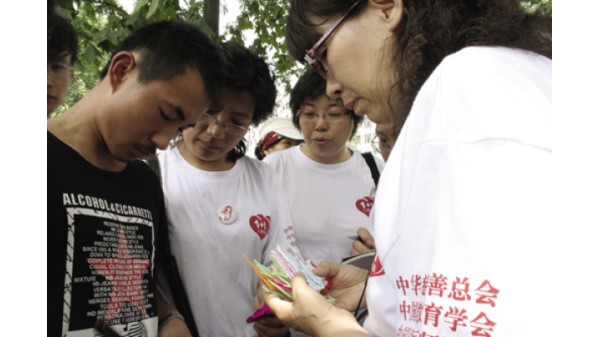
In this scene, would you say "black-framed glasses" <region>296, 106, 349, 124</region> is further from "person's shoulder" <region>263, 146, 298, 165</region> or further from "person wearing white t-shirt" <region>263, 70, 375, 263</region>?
"person's shoulder" <region>263, 146, 298, 165</region>

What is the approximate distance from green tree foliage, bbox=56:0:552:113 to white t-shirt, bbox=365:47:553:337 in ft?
7.87

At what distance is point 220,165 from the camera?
2943mm

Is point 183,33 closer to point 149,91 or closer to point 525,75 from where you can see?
point 149,91

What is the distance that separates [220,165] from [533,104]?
2212 mm

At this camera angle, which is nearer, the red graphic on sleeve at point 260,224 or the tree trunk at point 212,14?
the red graphic on sleeve at point 260,224

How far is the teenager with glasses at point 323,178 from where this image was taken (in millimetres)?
3195

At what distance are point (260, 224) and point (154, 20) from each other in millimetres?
2191

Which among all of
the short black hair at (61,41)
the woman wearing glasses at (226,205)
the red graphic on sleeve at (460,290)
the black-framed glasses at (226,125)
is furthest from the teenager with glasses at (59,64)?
the red graphic on sleeve at (460,290)

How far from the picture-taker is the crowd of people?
0.89 m

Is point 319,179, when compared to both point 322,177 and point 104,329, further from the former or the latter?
point 104,329

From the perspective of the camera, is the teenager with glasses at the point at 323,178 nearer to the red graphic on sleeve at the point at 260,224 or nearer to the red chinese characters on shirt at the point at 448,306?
the red graphic on sleeve at the point at 260,224

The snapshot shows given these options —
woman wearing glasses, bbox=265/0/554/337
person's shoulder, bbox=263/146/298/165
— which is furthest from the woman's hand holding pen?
person's shoulder, bbox=263/146/298/165

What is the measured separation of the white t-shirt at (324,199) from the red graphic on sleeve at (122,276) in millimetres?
1291

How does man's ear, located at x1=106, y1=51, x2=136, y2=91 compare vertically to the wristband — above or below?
above
